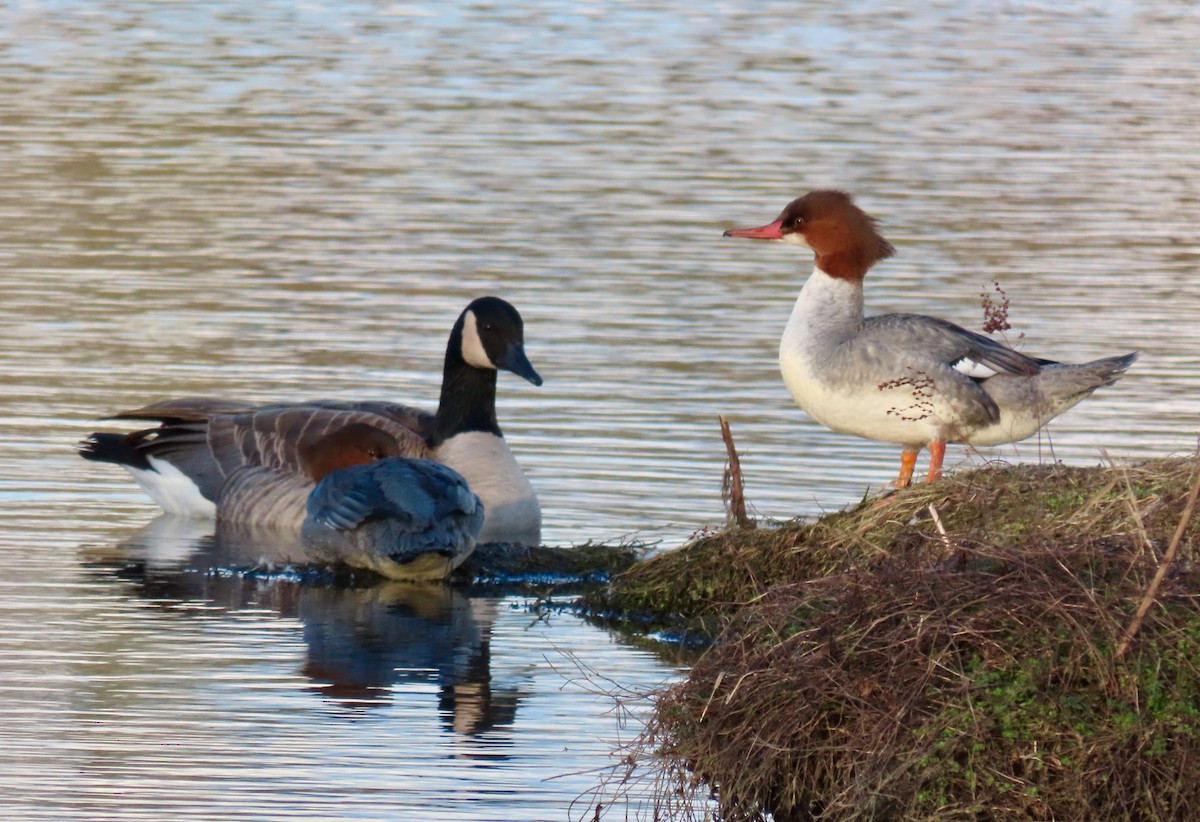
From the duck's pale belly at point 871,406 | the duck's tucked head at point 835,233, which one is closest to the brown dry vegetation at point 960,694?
the duck's pale belly at point 871,406

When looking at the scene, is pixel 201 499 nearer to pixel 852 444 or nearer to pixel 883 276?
pixel 852 444

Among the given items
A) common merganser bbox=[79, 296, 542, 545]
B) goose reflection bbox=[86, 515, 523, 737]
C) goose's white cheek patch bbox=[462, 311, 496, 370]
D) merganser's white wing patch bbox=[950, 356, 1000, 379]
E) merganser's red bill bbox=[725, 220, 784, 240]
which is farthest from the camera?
goose's white cheek patch bbox=[462, 311, 496, 370]

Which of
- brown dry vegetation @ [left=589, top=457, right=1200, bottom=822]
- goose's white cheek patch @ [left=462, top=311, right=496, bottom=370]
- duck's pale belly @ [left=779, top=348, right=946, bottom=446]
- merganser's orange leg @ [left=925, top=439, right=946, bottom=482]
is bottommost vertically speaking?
goose's white cheek patch @ [left=462, top=311, right=496, bottom=370]

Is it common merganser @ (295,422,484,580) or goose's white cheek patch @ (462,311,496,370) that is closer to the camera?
common merganser @ (295,422,484,580)

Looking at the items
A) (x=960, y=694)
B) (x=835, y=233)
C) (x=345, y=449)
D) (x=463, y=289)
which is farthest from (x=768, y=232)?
(x=463, y=289)

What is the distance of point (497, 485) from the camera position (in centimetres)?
1191

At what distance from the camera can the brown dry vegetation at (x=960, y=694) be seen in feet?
20.9

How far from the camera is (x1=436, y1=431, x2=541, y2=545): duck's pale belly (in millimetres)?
11703

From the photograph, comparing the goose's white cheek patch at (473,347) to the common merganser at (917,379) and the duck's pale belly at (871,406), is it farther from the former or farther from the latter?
the duck's pale belly at (871,406)

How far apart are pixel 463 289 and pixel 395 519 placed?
7452 mm

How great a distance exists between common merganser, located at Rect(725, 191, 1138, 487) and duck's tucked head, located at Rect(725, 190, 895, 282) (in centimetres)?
16

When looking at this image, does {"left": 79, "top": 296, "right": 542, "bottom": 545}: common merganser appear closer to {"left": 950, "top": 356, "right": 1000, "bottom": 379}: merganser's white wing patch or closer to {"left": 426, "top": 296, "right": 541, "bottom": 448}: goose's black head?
{"left": 426, "top": 296, "right": 541, "bottom": 448}: goose's black head

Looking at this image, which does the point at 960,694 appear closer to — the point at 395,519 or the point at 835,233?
the point at 395,519

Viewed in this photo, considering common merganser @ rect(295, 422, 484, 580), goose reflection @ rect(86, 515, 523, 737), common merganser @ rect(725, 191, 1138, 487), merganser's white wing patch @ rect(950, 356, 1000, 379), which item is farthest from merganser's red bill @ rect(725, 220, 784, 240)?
goose reflection @ rect(86, 515, 523, 737)
